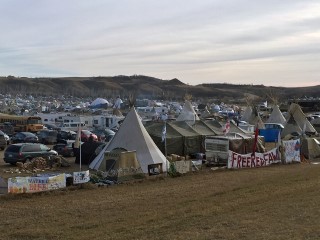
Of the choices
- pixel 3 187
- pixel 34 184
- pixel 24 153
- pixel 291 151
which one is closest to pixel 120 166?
pixel 34 184

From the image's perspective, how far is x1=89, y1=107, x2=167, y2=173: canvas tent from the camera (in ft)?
81.0

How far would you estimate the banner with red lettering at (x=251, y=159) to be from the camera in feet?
85.8

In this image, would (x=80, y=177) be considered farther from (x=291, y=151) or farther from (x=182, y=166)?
(x=291, y=151)

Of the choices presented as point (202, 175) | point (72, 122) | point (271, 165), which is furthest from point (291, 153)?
point (72, 122)

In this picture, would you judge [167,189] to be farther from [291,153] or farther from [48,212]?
[291,153]

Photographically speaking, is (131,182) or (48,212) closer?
(48,212)

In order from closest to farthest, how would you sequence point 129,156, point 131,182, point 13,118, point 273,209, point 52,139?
point 273,209 → point 131,182 → point 129,156 → point 52,139 → point 13,118

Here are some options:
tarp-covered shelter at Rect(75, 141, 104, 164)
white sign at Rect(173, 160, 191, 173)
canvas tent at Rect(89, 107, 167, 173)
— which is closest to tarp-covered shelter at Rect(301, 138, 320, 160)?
white sign at Rect(173, 160, 191, 173)

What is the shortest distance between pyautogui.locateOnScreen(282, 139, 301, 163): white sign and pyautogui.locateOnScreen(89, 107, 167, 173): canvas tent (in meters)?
7.78

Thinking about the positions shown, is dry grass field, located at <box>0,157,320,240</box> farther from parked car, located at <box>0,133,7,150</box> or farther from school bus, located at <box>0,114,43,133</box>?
school bus, located at <box>0,114,43,133</box>

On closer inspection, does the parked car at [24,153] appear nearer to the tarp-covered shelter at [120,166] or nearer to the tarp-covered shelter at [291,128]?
the tarp-covered shelter at [120,166]

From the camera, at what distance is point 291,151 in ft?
95.5

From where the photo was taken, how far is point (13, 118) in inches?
2069

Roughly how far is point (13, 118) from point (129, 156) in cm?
3280
